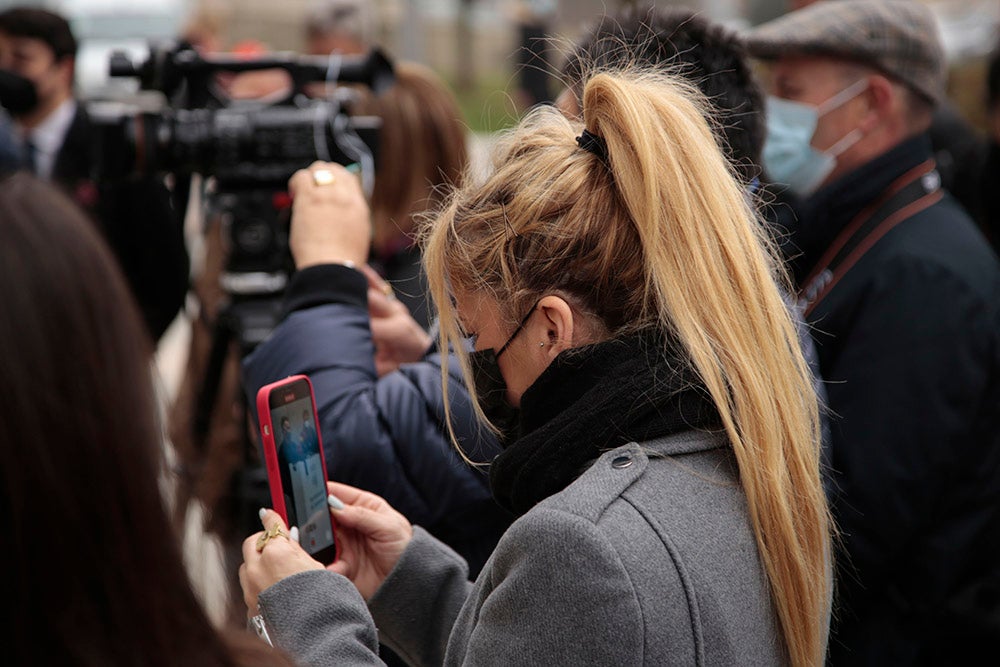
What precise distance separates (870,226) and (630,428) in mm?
1387

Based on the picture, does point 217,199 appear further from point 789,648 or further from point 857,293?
point 789,648

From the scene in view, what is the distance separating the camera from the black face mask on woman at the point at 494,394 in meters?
1.49

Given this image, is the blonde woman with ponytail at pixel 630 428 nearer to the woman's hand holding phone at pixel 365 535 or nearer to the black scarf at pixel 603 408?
the black scarf at pixel 603 408

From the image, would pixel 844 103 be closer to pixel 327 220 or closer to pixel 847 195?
pixel 847 195

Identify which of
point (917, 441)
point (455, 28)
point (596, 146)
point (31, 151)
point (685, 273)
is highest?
point (596, 146)

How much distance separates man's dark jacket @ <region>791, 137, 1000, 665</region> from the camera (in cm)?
218

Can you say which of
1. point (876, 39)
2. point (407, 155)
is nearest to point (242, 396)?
point (407, 155)

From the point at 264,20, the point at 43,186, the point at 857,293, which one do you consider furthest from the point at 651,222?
the point at 264,20

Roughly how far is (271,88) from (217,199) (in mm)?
1194

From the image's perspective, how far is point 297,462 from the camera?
157 cm

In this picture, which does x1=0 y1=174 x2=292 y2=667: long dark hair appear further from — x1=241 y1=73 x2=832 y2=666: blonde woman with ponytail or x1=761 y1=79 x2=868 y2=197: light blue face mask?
x1=761 y1=79 x2=868 y2=197: light blue face mask

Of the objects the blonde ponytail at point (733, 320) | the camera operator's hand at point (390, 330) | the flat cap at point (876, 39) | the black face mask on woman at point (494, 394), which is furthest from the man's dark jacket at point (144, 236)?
the blonde ponytail at point (733, 320)

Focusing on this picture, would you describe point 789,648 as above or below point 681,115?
below

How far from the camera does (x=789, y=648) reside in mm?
1334
